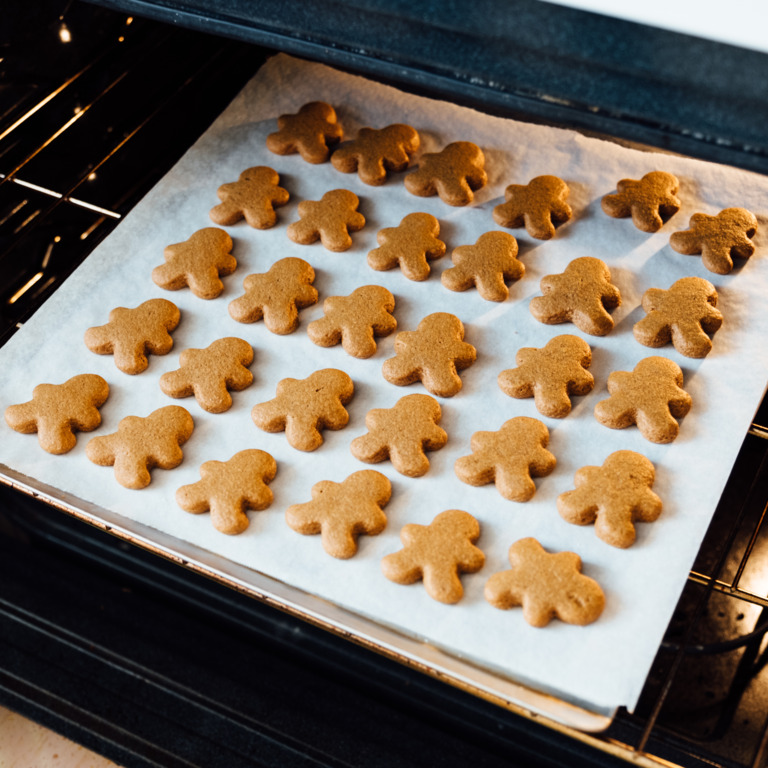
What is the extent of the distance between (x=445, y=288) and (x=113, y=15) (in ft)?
2.76

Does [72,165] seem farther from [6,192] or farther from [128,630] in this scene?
[128,630]

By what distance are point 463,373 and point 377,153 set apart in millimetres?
502

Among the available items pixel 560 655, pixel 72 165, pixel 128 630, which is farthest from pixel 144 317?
pixel 560 655

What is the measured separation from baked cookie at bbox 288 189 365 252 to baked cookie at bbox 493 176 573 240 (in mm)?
259

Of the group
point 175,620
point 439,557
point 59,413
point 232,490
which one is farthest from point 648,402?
point 175,620

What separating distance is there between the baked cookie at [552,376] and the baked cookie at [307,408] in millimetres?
249

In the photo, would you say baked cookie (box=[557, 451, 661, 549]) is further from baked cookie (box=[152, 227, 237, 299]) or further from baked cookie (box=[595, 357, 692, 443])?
baked cookie (box=[152, 227, 237, 299])

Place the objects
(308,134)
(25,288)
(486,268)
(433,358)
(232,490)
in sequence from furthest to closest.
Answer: (308,134) → (25,288) → (486,268) → (433,358) → (232,490)

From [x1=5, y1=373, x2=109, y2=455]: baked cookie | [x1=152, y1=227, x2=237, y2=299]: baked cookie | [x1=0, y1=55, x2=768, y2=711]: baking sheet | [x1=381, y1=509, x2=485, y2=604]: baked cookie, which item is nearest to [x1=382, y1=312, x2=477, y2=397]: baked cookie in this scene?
[x1=0, y1=55, x2=768, y2=711]: baking sheet

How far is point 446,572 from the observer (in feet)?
3.56

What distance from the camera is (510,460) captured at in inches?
46.4

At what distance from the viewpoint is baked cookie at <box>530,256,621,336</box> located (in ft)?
4.39

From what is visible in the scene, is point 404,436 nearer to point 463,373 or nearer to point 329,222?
point 463,373

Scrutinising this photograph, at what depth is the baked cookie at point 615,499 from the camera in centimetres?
112
